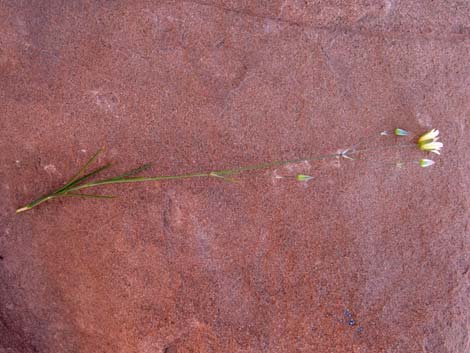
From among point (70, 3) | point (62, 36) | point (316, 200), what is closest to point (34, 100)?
point (62, 36)

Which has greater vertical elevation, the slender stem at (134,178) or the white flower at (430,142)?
the white flower at (430,142)

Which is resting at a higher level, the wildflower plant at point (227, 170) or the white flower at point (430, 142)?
the white flower at point (430, 142)

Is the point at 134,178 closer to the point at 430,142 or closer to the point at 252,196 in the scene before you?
the point at 252,196

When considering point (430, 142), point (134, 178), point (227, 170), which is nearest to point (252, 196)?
point (227, 170)

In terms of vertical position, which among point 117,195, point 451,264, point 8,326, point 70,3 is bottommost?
point 8,326

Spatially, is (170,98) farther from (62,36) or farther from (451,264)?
(451,264)
